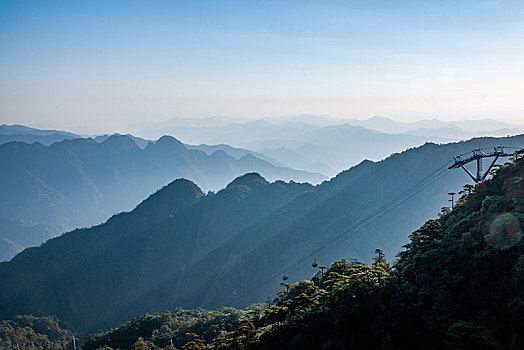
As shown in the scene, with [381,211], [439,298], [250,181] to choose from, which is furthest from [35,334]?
[439,298]

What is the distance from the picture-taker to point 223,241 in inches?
3917

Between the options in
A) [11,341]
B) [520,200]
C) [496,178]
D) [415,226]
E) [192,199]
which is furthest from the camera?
[192,199]

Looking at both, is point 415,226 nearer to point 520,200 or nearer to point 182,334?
point 182,334

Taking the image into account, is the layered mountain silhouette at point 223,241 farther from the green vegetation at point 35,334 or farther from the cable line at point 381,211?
the green vegetation at point 35,334

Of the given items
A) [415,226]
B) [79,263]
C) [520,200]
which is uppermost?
[520,200]

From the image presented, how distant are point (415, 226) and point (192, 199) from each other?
2650 inches

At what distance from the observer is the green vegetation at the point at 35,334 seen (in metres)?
64.3

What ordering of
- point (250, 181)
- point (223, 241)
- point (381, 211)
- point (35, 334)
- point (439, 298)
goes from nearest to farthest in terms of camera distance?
1. point (439, 298)
2. point (35, 334)
3. point (381, 211)
4. point (223, 241)
5. point (250, 181)

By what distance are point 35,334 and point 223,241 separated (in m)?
45.0

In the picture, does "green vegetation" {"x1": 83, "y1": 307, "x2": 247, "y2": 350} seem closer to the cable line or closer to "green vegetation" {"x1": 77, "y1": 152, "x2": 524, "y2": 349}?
"green vegetation" {"x1": 77, "y1": 152, "x2": 524, "y2": 349}

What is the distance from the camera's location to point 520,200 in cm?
1872

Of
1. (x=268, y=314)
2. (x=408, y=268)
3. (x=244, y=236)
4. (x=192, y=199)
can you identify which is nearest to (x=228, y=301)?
(x=244, y=236)

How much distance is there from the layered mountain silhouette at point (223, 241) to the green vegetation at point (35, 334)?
A: 7.99 metres

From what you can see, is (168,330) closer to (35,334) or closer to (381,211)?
(35,334)
